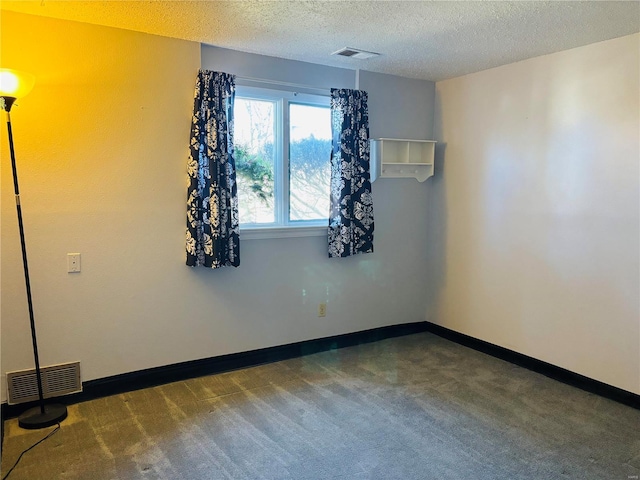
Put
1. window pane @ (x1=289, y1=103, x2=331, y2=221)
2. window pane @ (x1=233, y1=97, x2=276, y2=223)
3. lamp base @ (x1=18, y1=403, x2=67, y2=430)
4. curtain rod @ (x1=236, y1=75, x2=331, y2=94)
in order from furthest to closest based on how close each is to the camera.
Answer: window pane @ (x1=289, y1=103, x2=331, y2=221) → window pane @ (x1=233, y1=97, x2=276, y2=223) → curtain rod @ (x1=236, y1=75, x2=331, y2=94) → lamp base @ (x1=18, y1=403, x2=67, y2=430)

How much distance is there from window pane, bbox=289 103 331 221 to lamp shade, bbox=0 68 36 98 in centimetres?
184

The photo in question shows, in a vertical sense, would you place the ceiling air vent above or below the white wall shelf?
above

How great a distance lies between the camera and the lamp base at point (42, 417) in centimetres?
278

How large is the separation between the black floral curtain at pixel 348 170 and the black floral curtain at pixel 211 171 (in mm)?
910

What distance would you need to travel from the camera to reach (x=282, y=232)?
→ 3.83 metres

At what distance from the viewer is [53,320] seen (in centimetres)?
301

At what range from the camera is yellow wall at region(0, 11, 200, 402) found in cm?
285

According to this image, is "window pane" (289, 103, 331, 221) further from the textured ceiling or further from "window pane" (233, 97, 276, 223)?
the textured ceiling

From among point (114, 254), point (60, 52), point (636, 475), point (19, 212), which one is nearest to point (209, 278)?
point (114, 254)

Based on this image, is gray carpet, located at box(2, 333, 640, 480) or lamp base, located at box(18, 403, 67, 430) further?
lamp base, located at box(18, 403, 67, 430)

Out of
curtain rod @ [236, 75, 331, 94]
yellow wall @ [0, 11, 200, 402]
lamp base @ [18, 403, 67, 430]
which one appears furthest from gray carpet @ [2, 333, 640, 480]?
curtain rod @ [236, 75, 331, 94]

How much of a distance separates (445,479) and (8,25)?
3366 millimetres

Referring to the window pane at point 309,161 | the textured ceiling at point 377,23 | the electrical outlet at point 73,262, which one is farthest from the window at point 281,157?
the electrical outlet at point 73,262

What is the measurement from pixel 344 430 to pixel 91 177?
218 centimetres
